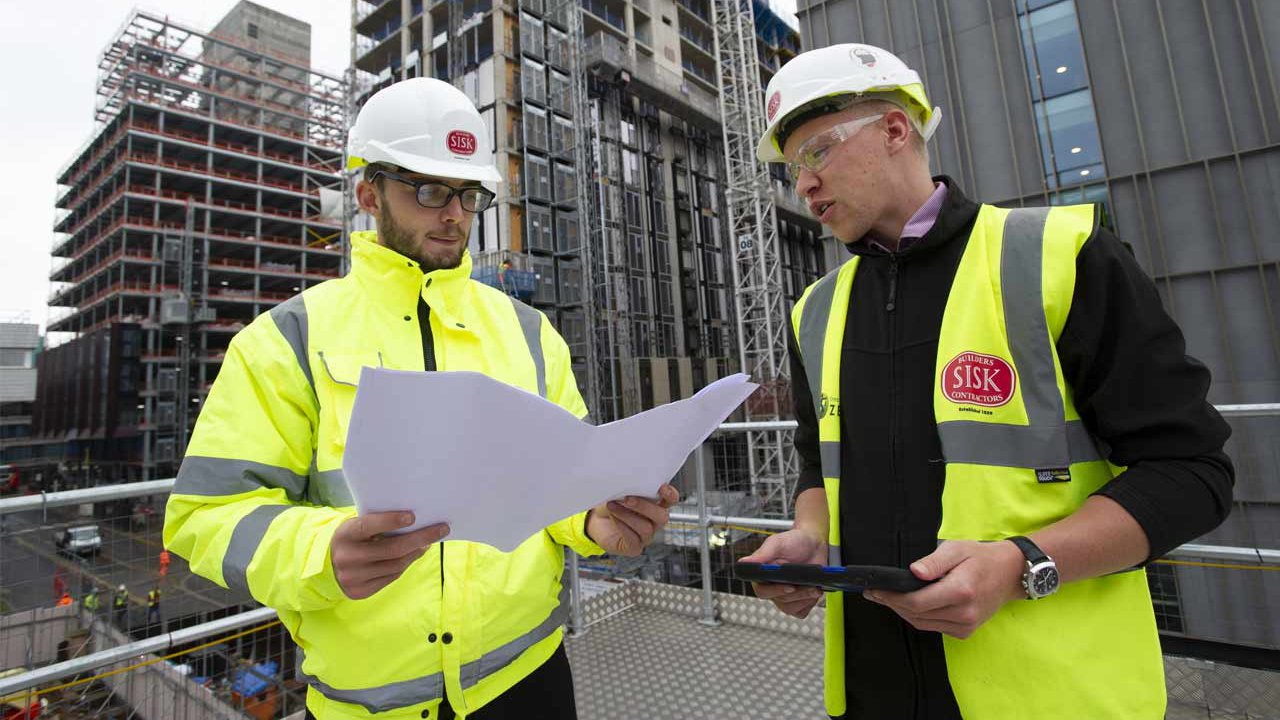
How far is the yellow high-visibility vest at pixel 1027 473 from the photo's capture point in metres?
1.24

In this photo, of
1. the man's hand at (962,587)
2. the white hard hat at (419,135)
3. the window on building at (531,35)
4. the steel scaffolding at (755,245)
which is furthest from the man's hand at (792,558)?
the window on building at (531,35)

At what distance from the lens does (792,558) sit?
5.52ft

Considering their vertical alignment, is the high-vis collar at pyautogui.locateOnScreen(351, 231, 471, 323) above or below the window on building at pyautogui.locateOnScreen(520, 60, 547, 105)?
below

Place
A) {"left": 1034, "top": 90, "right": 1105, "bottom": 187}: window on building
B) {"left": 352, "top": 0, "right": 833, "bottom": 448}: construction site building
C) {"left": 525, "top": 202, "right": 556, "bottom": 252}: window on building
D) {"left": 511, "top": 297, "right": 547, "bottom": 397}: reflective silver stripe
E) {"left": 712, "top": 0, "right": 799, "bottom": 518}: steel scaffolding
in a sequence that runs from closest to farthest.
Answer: {"left": 511, "top": 297, "right": 547, "bottom": 397}: reflective silver stripe, {"left": 1034, "top": 90, "right": 1105, "bottom": 187}: window on building, {"left": 525, "top": 202, "right": 556, "bottom": 252}: window on building, {"left": 352, "top": 0, "right": 833, "bottom": 448}: construction site building, {"left": 712, "top": 0, "right": 799, "bottom": 518}: steel scaffolding

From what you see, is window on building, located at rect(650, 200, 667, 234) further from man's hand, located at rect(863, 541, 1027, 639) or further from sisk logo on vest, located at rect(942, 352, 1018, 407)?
man's hand, located at rect(863, 541, 1027, 639)

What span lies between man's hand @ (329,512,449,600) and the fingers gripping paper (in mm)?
24

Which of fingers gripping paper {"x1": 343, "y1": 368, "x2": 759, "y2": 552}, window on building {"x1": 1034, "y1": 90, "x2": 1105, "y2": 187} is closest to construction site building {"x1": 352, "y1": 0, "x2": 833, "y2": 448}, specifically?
window on building {"x1": 1034, "y1": 90, "x2": 1105, "y2": 187}

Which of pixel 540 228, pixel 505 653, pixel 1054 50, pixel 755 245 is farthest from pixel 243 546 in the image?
pixel 755 245

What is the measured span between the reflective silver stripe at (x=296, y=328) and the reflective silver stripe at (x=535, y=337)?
580 millimetres

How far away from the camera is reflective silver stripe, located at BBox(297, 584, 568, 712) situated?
1399 millimetres

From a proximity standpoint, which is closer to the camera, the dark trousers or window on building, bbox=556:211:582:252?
the dark trousers

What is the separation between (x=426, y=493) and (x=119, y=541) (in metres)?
3.36

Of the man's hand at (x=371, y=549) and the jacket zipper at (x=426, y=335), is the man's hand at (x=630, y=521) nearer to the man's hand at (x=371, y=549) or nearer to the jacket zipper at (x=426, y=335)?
the man's hand at (x=371, y=549)

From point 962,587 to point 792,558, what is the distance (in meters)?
0.62
